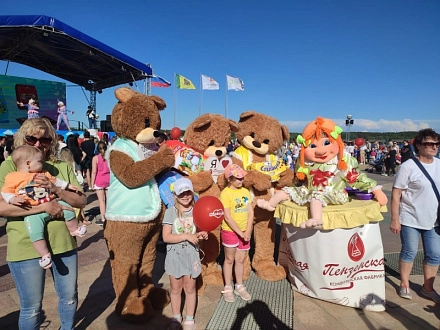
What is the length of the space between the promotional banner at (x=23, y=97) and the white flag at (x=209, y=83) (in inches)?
348

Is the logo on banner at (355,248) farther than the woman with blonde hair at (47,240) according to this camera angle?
Yes

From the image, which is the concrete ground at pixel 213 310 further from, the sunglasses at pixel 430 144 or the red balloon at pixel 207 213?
the sunglasses at pixel 430 144

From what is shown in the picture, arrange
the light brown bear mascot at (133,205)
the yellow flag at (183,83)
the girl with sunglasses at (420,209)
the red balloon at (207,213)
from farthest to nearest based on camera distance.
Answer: the yellow flag at (183,83) < the girl with sunglasses at (420,209) < the light brown bear mascot at (133,205) < the red balloon at (207,213)

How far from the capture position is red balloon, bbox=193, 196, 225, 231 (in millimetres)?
2359

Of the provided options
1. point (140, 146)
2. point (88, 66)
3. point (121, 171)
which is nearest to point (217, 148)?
point (140, 146)

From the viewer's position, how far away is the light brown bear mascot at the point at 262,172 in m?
3.62

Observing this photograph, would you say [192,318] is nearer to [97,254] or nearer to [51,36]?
[97,254]

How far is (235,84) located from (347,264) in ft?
66.0

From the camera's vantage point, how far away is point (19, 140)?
210cm

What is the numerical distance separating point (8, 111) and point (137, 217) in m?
16.5

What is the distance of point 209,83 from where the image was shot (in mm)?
20891

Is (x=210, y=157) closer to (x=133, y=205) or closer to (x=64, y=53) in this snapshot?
(x=133, y=205)

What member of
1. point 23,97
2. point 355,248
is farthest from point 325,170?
point 23,97

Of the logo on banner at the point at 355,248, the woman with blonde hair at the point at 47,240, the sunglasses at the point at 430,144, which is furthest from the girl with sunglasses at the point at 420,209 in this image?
the woman with blonde hair at the point at 47,240
